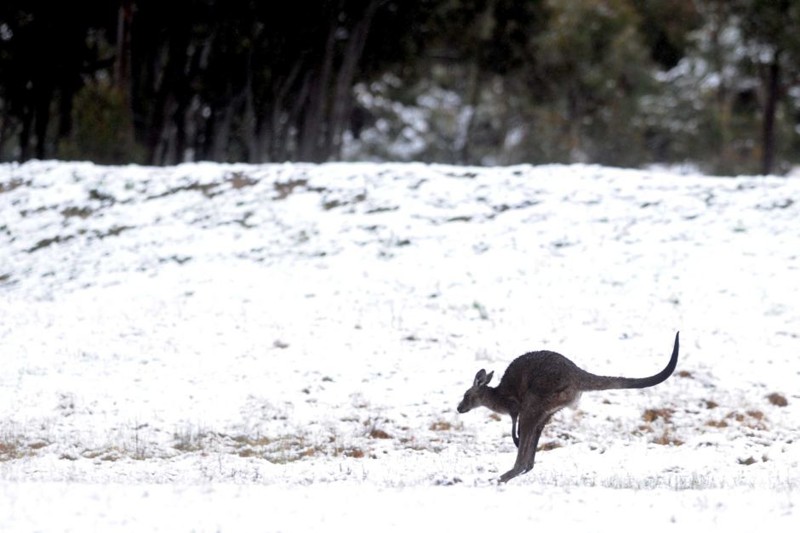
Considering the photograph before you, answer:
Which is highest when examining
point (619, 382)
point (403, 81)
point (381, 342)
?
point (403, 81)

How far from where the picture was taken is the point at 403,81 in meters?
41.0

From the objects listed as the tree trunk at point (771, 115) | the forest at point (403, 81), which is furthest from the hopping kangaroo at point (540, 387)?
the tree trunk at point (771, 115)

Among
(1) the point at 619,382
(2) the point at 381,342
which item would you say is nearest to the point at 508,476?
(1) the point at 619,382

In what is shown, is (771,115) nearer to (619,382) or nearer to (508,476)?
(619,382)

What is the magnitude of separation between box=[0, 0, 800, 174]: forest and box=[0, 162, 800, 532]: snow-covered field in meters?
6.81

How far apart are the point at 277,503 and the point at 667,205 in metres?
14.6

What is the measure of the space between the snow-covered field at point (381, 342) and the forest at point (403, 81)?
681 centimetres

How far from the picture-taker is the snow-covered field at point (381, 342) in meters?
7.61

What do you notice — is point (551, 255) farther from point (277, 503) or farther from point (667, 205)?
point (277, 503)

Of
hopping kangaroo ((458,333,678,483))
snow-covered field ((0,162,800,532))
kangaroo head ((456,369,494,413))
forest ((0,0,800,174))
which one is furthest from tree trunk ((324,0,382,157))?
hopping kangaroo ((458,333,678,483))

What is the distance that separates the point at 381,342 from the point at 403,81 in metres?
27.2

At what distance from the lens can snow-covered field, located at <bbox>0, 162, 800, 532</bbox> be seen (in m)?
7.61

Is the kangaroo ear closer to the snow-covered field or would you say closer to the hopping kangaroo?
the hopping kangaroo

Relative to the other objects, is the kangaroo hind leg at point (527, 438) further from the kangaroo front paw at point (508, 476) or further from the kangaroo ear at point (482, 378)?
the kangaroo ear at point (482, 378)
